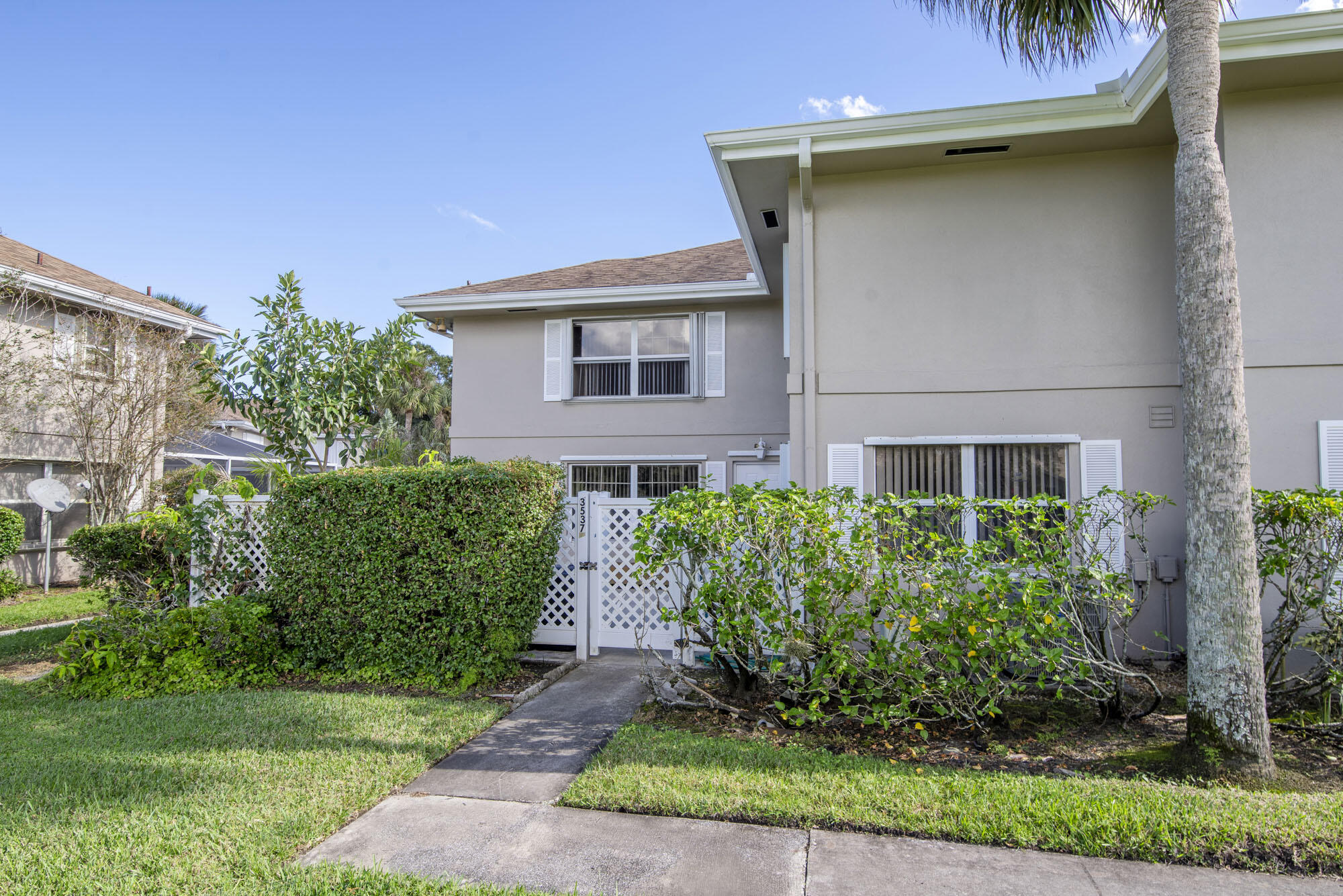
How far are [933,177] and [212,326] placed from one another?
1434 cm

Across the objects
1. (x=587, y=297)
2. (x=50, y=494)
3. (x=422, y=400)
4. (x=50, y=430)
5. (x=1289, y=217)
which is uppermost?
(x=422, y=400)

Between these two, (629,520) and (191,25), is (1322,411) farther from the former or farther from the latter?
(191,25)

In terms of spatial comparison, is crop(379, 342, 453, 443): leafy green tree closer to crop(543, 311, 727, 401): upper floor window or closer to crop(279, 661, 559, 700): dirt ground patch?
crop(543, 311, 727, 401): upper floor window

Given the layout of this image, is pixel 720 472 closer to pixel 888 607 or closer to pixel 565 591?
pixel 565 591

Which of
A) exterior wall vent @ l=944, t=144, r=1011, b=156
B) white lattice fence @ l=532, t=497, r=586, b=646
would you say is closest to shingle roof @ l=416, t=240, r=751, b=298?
exterior wall vent @ l=944, t=144, r=1011, b=156

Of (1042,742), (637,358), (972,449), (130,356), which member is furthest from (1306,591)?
(130,356)

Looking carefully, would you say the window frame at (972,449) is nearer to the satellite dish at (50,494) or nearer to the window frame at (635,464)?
the window frame at (635,464)

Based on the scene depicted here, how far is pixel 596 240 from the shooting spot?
17.3 metres

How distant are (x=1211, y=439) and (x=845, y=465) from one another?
3240 millimetres

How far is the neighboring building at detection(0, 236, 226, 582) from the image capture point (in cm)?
1186

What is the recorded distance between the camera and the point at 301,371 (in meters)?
9.79

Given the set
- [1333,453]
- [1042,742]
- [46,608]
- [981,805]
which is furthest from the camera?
[46,608]

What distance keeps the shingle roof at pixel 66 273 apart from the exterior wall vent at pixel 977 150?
46.3 feet

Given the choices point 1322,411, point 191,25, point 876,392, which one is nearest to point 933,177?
point 876,392
